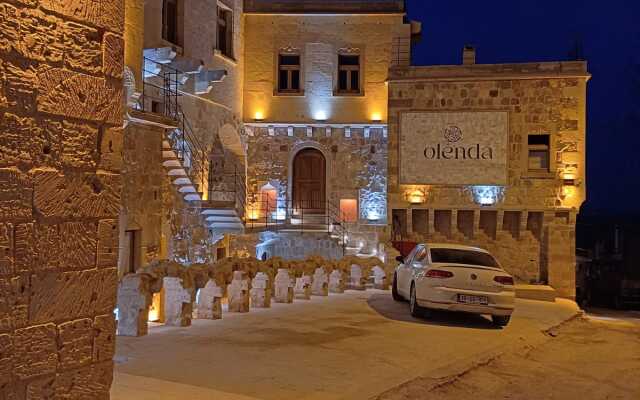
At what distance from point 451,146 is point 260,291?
1105 cm

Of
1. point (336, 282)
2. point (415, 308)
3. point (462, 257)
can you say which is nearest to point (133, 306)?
point (415, 308)

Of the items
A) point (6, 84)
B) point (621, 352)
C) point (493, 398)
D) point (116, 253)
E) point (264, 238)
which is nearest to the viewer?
point (6, 84)

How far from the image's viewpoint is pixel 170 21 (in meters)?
21.2

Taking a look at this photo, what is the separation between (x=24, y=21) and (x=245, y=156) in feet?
71.2

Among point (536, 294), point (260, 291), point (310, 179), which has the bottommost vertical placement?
point (536, 294)

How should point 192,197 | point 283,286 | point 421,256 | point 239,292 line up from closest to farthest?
point 239,292 → point 421,256 → point 283,286 → point 192,197

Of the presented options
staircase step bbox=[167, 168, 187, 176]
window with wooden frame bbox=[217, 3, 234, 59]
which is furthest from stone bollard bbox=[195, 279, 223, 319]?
window with wooden frame bbox=[217, 3, 234, 59]

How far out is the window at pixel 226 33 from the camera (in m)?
24.4

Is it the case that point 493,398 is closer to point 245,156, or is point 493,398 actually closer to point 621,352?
point 621,352

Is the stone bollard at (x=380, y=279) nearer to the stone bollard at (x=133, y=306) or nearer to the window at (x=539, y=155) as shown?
the window at (x=539, y=155)

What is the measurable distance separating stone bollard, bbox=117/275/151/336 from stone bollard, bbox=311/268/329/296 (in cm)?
643

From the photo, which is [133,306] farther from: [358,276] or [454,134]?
[454,134]

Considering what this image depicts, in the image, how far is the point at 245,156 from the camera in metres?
25.5

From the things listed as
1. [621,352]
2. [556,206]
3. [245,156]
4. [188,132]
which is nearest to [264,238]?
[245,156]
